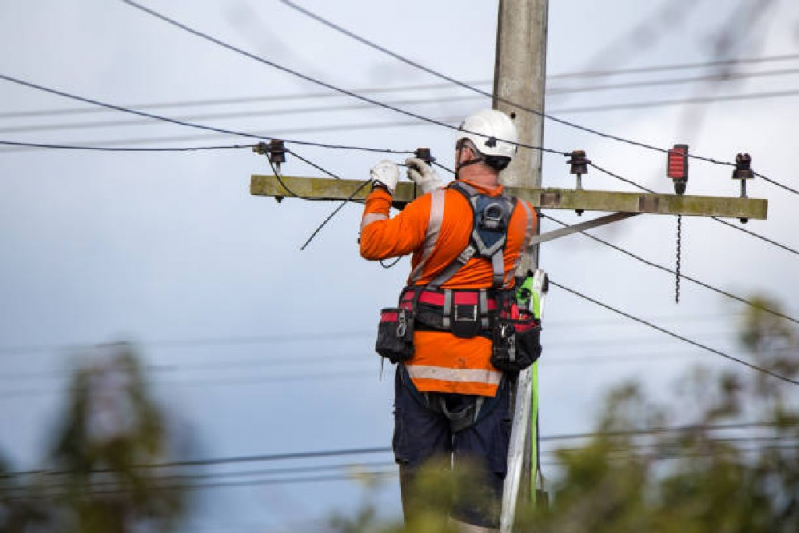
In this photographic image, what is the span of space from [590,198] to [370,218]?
5448mm

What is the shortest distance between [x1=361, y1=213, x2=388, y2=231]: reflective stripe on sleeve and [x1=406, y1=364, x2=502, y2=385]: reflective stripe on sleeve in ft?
2.11

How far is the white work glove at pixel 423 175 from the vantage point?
758 centimetres

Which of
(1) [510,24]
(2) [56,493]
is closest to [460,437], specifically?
(2) [56,493]

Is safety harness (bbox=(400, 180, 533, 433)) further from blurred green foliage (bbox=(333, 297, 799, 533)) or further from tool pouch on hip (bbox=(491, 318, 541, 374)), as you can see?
blurred green foliage (bbox=(333, 297, 799, 533))

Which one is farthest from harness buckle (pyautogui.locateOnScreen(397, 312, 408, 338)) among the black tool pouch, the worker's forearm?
the black tool pouch

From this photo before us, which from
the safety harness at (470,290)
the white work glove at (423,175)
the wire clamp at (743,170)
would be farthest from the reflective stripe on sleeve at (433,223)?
the wire clamp at (743,170)

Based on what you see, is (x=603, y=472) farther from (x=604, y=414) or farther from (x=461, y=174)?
(x=461, y=174)

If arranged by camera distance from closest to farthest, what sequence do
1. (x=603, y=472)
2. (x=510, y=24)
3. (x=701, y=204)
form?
(x=603, y=472) < (x=510, y=24) < (x=701, y=204)

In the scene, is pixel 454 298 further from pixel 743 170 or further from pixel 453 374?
pixel 743 170

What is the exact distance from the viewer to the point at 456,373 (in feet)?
22.5

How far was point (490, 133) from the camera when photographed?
7199 mm

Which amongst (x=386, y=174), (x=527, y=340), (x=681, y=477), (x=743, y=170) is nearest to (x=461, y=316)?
(x=527, y=340)

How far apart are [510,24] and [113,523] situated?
938cm

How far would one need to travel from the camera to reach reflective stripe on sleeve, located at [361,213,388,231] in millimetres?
6798
